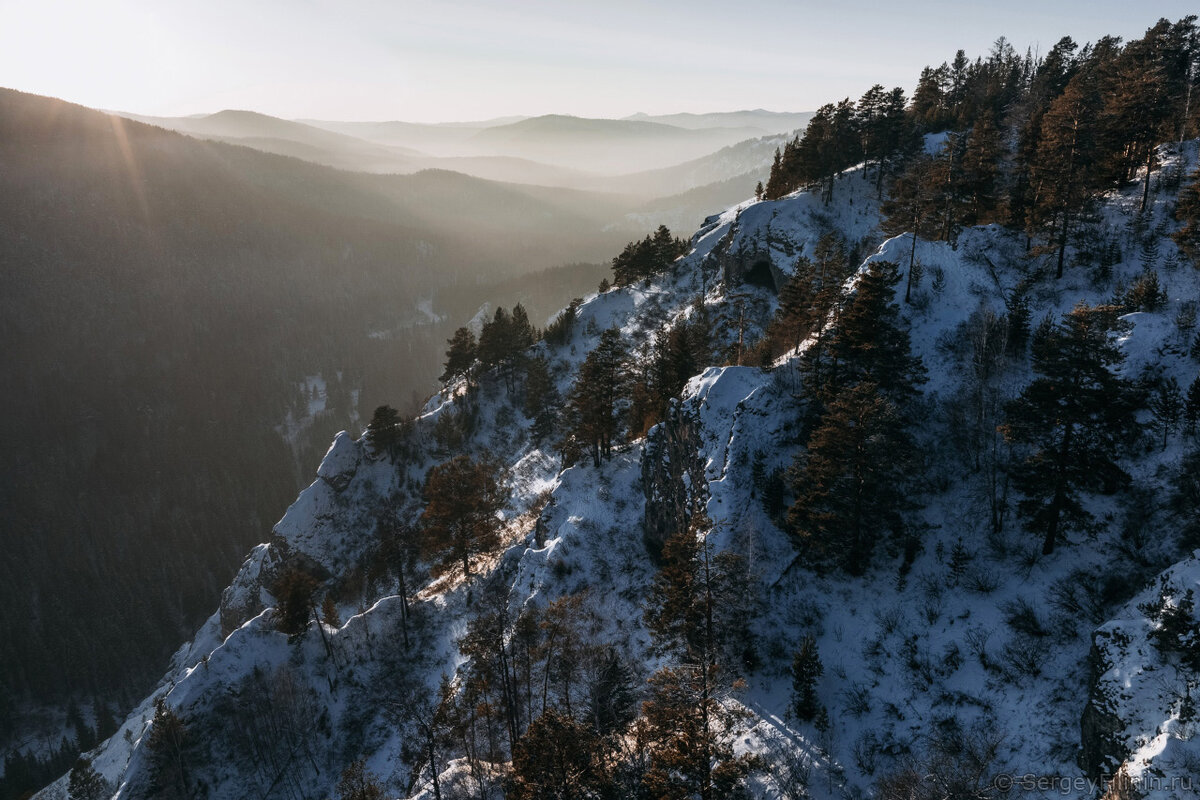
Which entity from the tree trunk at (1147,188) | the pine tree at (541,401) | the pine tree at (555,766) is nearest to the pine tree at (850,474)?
the pine tree at (555,766)

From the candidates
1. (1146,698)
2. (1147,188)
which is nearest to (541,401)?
(1146,698)

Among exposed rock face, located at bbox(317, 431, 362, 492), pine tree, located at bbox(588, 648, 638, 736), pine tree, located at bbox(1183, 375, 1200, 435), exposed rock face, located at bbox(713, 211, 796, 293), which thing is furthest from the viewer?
exposed rock face, located at bbox(317, 431, 362, 492)

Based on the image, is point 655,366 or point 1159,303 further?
point 655,366

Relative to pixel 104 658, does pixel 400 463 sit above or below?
above

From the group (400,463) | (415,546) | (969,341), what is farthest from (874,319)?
(400,463)

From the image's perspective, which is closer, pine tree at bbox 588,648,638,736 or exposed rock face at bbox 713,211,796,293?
pine tree at bbox 588,648,638,736

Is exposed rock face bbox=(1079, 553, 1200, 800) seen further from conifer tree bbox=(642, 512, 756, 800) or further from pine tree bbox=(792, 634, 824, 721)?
conifer tree bbox=(642, 512, 756, 800)

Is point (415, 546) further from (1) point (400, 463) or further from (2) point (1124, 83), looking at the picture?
(2) point (1124, 83)

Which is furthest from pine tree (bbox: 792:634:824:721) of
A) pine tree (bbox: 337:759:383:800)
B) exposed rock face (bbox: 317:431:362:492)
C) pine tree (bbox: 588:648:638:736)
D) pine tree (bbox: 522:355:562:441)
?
exposed rock face (bbox: 317:431:362:492)
